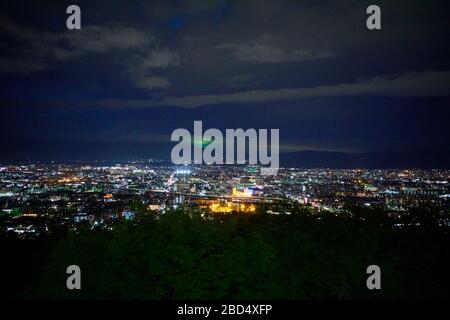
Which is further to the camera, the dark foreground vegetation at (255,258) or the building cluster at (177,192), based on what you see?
the building cluster at (177,192)

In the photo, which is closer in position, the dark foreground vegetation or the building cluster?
the dark foreground vegetation

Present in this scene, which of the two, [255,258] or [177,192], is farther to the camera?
[177,192]

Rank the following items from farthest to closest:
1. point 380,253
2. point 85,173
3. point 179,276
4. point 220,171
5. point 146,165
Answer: point 85,173 < point 146,165 < point 220,171 < point 380,253 < point 179,276

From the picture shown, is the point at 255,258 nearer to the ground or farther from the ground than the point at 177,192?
nearer to the ground

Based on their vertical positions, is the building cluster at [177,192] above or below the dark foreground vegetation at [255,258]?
above

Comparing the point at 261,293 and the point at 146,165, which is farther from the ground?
the point at 146,165

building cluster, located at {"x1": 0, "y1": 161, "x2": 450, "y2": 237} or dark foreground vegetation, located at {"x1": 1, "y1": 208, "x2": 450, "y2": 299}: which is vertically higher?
building cluster, located at {"x1": 0, "y1": 161, "x2": 450, "y2": 237}
